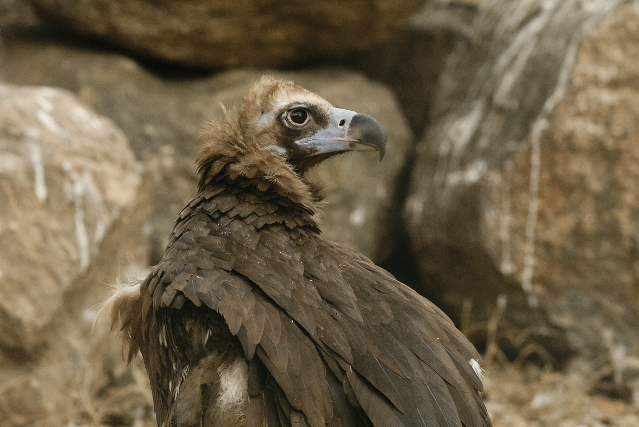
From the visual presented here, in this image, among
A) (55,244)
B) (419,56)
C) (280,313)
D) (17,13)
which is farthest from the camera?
(419,56)

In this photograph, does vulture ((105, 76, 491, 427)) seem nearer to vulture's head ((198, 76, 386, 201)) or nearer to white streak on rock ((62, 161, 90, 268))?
Answer: vulture's head ((198, 76, 386, 201))

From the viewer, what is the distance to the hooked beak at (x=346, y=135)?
2373 mm

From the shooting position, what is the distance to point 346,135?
2.43 m

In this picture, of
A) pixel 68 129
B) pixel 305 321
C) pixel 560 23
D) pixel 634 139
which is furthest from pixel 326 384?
pixel 560 23

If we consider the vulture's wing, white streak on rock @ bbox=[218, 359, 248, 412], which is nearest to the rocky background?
the vulture's wing

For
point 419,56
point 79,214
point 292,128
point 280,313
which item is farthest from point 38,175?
point 419,56

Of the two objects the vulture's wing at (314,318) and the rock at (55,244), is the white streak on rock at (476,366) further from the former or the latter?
the rock at (55,244)

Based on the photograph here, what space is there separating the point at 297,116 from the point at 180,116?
3103 mm

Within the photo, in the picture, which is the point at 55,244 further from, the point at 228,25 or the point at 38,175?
the point at 228,25

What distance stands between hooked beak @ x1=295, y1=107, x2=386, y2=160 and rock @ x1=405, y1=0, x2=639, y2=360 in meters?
2.35

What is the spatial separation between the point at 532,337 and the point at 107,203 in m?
2.92

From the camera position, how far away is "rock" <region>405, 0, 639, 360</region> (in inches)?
168

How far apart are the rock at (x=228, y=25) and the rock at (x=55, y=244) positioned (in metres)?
1.29

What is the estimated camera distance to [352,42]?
585 cm
